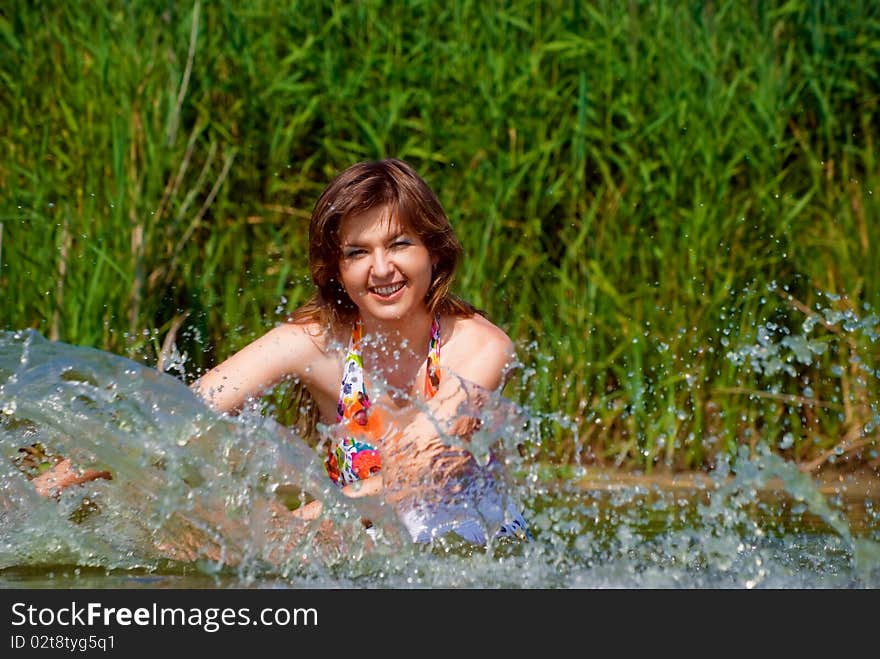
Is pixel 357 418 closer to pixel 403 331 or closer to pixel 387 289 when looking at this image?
pixel 403 331

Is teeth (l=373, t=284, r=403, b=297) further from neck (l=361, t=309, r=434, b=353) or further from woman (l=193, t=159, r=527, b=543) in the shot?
neck (l=361, t=309, r=434, b=353)

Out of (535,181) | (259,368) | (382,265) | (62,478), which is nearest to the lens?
(62,478)

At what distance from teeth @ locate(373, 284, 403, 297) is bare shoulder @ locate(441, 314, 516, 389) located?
0.79 feet

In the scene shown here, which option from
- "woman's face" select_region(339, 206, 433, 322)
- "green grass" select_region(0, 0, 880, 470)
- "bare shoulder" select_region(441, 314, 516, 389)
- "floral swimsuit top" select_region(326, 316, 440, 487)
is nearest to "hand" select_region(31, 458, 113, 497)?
"floral swimsuit top" select_region(326, 316, 440, 487)

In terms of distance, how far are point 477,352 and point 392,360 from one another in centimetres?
21

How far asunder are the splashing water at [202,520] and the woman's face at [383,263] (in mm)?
371

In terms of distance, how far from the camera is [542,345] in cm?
500

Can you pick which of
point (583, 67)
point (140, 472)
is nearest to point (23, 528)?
point (140, 472)

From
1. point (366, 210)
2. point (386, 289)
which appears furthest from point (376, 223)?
point (386, 289)

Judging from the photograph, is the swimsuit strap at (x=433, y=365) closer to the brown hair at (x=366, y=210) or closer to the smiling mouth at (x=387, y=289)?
A: the brown hair at (x=366, y=210)

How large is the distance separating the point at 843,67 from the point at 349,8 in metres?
1.74

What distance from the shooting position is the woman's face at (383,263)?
11.6 ft

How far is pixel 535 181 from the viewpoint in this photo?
5148 mm

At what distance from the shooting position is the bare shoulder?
12.1 ft
